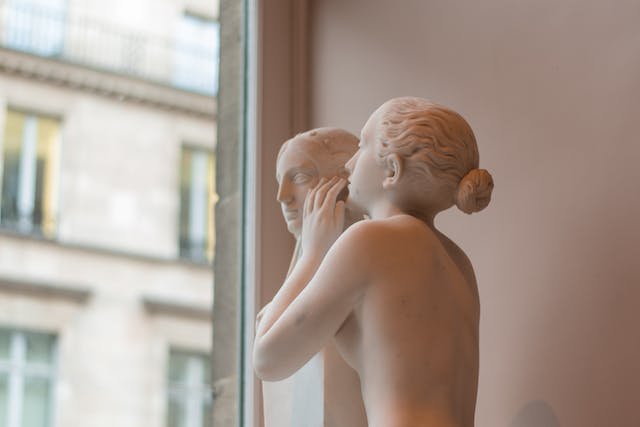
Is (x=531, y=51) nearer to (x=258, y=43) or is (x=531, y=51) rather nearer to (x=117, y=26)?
(x=258, y=43)

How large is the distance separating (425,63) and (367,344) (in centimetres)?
103

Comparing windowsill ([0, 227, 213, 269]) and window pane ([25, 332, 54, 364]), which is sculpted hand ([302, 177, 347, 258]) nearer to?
window pane ([25, 332, 54, 364])

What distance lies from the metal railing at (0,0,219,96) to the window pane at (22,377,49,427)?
108cm

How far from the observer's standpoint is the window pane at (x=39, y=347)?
466 centimetres

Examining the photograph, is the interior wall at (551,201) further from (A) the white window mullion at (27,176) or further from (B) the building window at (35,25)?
(A) the white window mullion at (27,176)

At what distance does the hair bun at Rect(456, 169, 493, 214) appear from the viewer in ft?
7.77

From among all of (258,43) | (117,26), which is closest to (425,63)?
(258,43)

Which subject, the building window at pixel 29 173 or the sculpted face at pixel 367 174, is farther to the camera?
the building window at pixel 29 173

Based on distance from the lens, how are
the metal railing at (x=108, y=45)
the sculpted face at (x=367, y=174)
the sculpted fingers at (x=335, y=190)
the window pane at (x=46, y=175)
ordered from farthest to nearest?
the window pane at (x=46, y=175), the metal railing at (x=108, y=45), the sculpted fingers at (x=335, y=190), the sculpted face at (x=367, y=174)

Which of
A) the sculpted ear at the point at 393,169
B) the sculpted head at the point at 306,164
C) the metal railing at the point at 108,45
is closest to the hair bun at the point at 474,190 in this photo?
the sculpted ear at the point at 393,169

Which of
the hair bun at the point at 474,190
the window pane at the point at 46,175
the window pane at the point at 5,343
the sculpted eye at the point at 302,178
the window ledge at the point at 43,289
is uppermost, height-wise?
the window pane at the point at 46,175

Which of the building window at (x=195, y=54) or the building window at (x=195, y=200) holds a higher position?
the building window at (x=195, y=54)

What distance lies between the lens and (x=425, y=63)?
3.22 metres

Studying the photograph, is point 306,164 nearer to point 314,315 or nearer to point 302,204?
point 302,204
